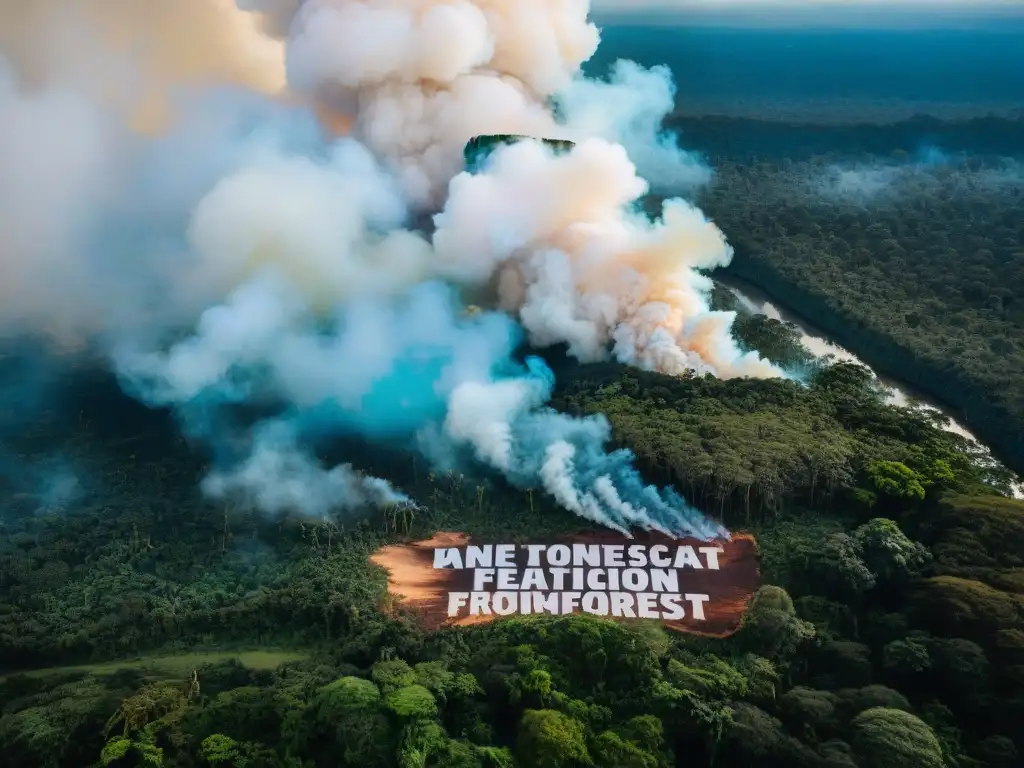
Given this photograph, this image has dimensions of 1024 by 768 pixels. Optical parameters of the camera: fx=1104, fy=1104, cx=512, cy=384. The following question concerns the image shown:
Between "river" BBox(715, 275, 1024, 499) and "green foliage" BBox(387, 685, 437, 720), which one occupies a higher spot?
"river" BBox(715, 275, 1024, 499)

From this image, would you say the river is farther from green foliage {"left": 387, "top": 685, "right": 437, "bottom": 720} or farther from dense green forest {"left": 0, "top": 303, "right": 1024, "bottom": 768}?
green foliage {"left": 387, "top": 685, "right": 437, "bottom": 720}

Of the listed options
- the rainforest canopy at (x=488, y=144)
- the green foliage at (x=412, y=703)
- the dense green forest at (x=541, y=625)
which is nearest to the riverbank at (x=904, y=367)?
the dense green forest at (x=541, y=625)

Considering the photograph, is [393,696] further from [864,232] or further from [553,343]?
[864,232]

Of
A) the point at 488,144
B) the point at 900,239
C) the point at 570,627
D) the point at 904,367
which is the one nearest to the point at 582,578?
the point at 570,627

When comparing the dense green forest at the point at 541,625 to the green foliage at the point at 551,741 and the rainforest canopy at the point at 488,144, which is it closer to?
the green foliage at the point at 551,741

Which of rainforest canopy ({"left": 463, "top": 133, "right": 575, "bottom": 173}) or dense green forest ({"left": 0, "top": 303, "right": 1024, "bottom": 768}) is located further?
rainforest canopy ({"left": 463, "top": 133, "right": 575, "bottom": 173})

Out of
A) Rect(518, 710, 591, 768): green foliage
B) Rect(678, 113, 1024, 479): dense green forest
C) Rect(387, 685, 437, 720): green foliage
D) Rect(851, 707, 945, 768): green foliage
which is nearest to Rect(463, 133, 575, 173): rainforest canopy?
Rect(678, 113, 1024, 479): dense green forest

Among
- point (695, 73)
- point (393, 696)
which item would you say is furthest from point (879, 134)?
point (393, 696)
